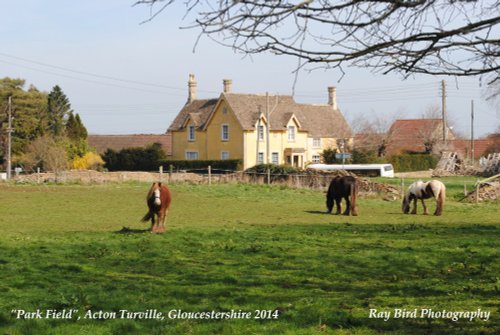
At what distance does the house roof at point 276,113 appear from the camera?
61.6 m

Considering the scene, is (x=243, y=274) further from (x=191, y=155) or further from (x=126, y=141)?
(x=126, y=141)

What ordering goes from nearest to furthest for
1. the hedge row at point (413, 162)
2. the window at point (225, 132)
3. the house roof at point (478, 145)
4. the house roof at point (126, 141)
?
1. the window at point (225, 132)
2. the hedge row at point (413, 162)
3. the house roof at point (126, 141)
4. the house roof at point (478, 145)

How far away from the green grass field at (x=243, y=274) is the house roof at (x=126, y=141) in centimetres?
5647

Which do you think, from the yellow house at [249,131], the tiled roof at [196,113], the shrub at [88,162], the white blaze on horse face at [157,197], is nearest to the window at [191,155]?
the yellow house at [249,131]

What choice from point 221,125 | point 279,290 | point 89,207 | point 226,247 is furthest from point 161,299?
point 221,125

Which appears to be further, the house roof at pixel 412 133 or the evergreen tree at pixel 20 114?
the house roof at pixel 412 133

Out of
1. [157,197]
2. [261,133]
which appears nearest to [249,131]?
[261,133]

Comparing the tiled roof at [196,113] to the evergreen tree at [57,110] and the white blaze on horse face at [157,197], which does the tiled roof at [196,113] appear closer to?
the evergreen tree at [57,110]

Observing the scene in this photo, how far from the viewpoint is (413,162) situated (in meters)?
68.1

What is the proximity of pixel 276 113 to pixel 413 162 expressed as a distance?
14.2 m

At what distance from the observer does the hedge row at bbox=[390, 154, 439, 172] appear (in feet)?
219

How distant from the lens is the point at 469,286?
930 centimetres

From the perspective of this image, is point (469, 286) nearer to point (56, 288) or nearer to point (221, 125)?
point (56, 288)

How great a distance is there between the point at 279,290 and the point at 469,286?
7.82ft
